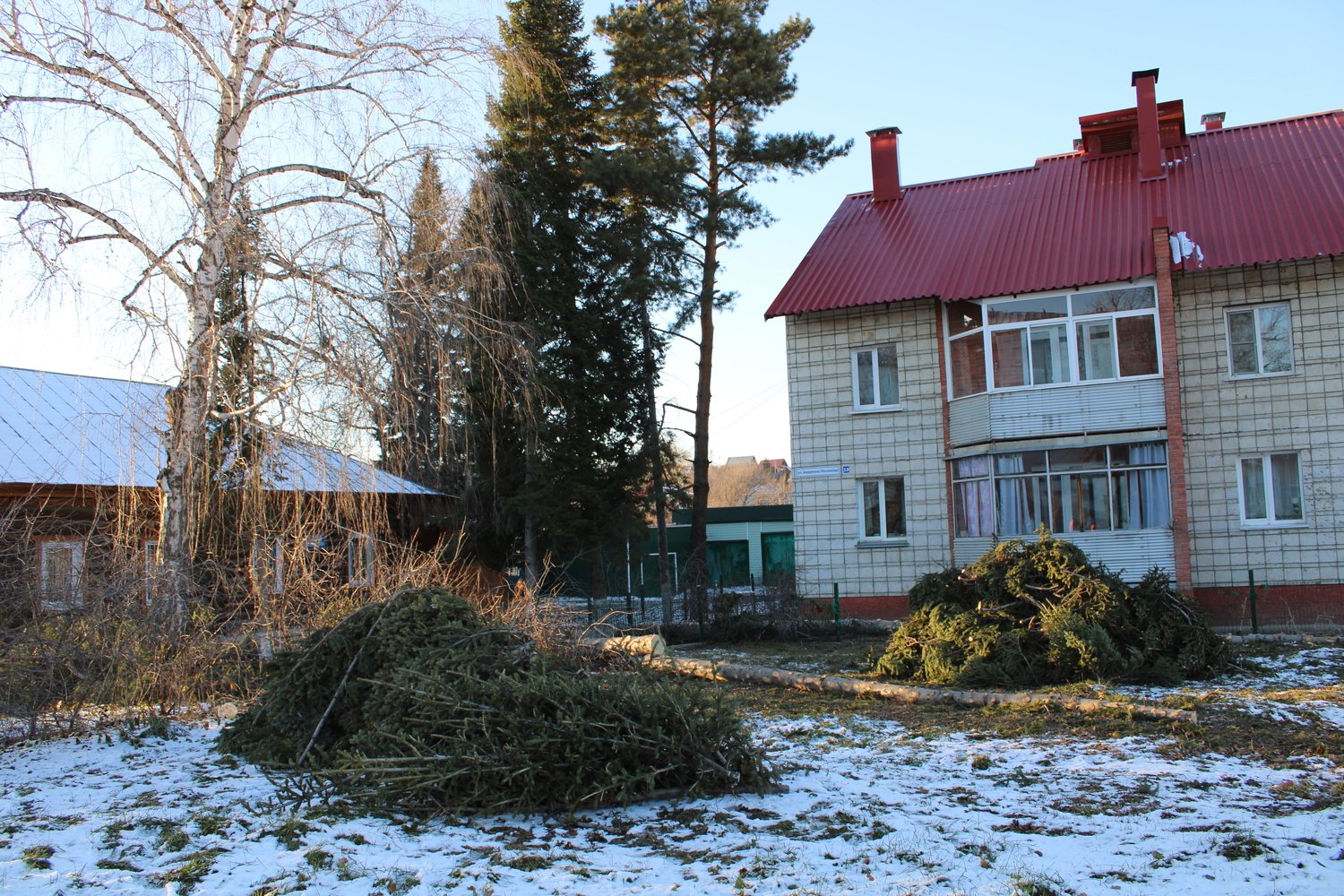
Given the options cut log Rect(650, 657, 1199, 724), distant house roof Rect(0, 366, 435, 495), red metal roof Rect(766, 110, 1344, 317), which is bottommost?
cut log Rect(650, 657, 1199, 724)

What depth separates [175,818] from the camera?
525 centimetres

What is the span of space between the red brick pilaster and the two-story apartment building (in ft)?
0.11

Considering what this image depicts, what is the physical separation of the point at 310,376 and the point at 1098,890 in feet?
22.1

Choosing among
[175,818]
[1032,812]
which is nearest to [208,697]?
[175,818]

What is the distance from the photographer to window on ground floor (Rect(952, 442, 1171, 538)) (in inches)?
660

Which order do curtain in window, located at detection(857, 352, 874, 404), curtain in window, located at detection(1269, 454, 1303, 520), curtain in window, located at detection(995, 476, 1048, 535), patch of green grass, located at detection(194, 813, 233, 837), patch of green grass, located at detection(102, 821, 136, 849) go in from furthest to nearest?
curtain in window, located at detection(857, 352, 874, 404), curtain in window, located at detection(995, 476, 1048, 535), curtain in window, located at detection(1269, 454, 1303, 520), patch of green grass, located at detection(194, 813, 233, 837), patch of green grass, located at detection(102, 821, 136, 849)

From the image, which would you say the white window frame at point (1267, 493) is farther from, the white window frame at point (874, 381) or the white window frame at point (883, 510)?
the white window frame at point (874, 381)

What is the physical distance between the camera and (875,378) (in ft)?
63.1

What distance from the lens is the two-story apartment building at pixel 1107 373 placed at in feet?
53.7

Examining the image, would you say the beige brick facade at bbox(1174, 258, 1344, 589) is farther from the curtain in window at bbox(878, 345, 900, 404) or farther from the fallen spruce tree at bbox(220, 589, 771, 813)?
the fallen spruce tree at bbox(220, 589, 771, 813)

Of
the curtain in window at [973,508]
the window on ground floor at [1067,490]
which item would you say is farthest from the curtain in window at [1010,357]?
the curtain in window at [973,508]

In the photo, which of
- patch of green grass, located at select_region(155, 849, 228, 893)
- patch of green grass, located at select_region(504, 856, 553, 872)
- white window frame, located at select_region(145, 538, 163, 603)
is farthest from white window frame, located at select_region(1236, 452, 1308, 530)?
patch of green grass, located at select_region(155, 849, 228, 893)

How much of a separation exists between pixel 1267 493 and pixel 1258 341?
8.82ft

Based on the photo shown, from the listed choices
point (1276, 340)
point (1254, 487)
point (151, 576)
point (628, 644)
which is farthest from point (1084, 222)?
point (151, 576)
